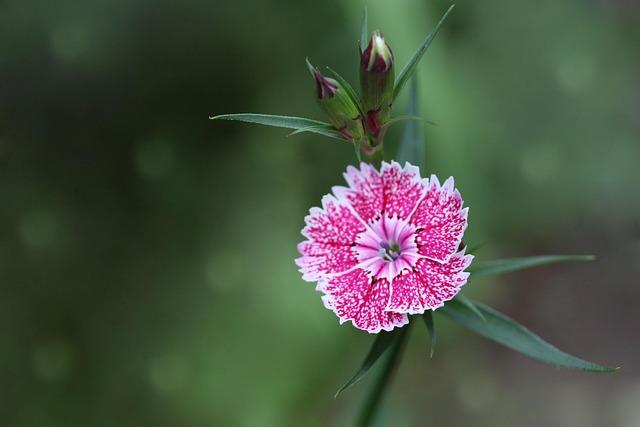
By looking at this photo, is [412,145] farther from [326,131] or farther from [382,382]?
[382,382]

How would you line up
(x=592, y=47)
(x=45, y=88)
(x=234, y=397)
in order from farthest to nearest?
1. (x=592, y=47)
2. (x=234, y=397)
3. (x=45, y=88)

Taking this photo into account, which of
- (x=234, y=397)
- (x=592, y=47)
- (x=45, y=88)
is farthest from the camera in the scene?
(x=592, y=47)

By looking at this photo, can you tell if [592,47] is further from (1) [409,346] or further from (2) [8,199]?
(2) [8,199]

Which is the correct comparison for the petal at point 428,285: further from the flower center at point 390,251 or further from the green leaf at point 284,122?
the green leaf at point 284,122

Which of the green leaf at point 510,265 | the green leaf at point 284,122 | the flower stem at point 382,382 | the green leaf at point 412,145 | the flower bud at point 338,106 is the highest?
the green leaf at point 412,145

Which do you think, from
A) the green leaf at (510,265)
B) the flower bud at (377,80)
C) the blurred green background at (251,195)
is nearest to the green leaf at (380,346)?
Result: the green leaf at (510,265)

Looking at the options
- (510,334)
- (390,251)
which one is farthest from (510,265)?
(390,251)

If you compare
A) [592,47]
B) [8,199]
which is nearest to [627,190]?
[592,47]
